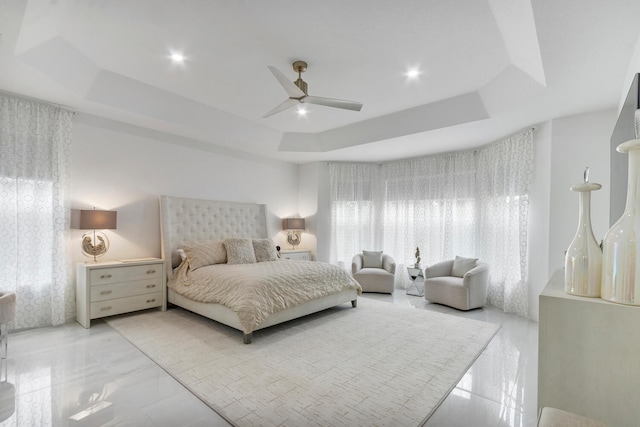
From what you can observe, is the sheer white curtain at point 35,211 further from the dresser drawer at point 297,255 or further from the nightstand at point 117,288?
the dresser drawer at point 297,255

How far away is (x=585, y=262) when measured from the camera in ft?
3.58

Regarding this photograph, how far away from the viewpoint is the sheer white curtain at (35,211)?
3486 millimetres

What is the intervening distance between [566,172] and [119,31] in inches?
205

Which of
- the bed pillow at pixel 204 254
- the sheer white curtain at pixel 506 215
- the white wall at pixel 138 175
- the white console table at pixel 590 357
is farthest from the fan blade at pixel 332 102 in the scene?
the white wall at pixel 138 175

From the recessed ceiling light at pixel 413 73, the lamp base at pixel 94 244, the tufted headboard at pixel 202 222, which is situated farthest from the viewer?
the tufted headboard at pixel 202 222

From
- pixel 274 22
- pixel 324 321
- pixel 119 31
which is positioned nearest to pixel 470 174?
pixel 324 321

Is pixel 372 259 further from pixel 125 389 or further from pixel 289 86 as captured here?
pixel 125 389

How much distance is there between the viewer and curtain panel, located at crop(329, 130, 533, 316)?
15.0ft

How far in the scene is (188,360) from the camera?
2.87m

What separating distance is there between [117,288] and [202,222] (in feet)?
5.27

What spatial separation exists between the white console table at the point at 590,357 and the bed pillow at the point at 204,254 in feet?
13.5

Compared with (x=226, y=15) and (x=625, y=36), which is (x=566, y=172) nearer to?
(x=625, y=36)

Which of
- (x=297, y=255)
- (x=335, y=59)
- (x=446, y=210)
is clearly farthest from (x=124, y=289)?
(x=446, y=210)

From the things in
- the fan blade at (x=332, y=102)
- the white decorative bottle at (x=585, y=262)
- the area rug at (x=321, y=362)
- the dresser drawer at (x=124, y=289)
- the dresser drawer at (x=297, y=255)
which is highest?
the fan blade at (x=332, y=102)
